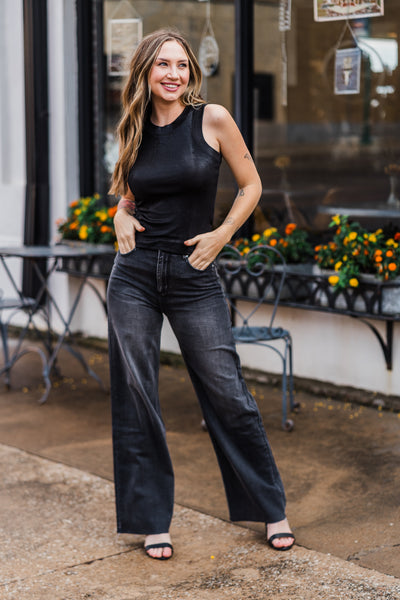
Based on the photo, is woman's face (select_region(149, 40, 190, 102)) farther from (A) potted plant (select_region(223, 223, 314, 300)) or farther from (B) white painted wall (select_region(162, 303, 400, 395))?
(B) white painted wall (select_region(162, 303, 400, 395))

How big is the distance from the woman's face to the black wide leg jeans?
1.94 ft

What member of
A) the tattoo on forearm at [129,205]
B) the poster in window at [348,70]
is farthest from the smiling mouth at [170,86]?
the poster in window at [348,70]

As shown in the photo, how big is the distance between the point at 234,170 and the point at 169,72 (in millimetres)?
443

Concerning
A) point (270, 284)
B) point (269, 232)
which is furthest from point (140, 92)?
point (269, 232)

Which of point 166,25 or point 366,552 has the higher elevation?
point 166,25

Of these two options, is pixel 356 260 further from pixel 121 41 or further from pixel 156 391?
pixel 121 41

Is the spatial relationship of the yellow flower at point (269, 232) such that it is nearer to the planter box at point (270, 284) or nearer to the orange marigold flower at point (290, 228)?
the orange marigold flower at point (290, 228)

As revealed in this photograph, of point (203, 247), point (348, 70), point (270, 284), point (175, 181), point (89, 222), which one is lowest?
point (270, 284)

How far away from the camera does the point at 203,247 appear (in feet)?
11.5

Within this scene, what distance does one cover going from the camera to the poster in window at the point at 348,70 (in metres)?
6.02

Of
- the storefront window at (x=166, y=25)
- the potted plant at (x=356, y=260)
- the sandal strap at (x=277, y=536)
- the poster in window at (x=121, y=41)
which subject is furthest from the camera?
the poster in window at (x=121, y=41)

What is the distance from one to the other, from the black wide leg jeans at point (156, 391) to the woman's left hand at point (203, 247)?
3cm

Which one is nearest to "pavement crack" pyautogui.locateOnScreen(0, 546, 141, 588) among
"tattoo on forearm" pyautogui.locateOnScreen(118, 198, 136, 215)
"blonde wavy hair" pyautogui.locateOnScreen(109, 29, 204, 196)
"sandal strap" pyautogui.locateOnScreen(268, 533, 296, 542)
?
"sandal strap" pyautogui.locateOnScreen(268, 533, 296, 542)

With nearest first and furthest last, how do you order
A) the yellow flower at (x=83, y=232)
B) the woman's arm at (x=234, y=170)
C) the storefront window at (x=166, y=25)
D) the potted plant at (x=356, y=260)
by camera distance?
1. the woman's arm at (x=234, y=170)
2. the potted plant at (x=356, y=260)
3. the storefront window at (x=166, y=25)
4. the yellow flower at (x=83, y=232)
